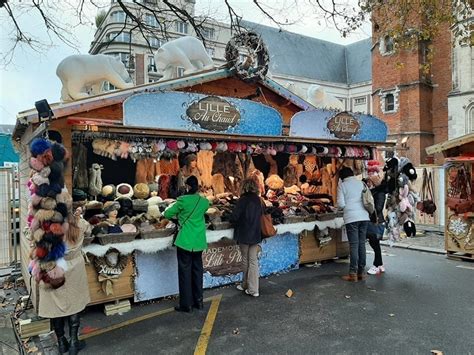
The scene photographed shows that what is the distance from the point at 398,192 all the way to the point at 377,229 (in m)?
1.07

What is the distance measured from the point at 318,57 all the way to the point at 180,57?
1497 inches

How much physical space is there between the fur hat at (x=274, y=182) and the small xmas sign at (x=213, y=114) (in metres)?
2.51

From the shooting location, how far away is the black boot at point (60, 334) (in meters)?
4.17

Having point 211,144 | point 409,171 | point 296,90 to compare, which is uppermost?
point 296,90

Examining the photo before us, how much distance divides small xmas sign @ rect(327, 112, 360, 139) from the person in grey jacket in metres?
1.00

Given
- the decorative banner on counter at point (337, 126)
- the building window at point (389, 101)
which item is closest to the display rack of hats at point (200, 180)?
the decorative banner on counter at point (337, 126)

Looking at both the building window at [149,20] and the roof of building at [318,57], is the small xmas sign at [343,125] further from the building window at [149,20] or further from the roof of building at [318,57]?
the roof of building at [318,57]

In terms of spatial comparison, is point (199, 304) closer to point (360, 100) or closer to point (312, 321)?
point (312, 321)

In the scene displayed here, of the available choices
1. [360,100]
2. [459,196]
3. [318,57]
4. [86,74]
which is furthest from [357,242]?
[318,57]

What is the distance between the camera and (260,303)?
18.8 ft

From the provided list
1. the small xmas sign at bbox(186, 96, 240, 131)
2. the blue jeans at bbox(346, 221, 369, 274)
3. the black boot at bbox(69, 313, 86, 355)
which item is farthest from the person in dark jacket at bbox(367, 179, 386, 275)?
the black boot at bbox(69, 313, 86, 355)

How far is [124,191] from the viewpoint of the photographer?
21.9 ft

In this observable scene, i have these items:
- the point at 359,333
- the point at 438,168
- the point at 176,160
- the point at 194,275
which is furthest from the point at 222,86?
the point at 438,168

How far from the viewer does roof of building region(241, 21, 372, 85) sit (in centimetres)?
3834
